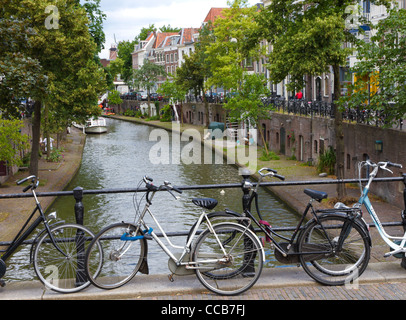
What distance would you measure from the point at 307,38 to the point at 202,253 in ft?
41.4

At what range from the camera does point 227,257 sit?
5.98m

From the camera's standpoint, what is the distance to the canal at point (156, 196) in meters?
17.5

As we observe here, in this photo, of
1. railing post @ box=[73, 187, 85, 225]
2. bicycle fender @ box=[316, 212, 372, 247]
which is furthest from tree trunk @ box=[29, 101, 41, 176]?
bicycle fender @ box=[316, 212, 372, 247]

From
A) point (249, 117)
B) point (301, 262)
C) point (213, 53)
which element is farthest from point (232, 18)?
point (301, 262)

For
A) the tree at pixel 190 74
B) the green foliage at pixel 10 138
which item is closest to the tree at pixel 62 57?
the green foliage at pixel 10 138

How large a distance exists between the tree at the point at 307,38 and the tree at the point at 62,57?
311 inches

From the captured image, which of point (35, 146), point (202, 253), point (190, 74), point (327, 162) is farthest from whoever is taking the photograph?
point (190, 74)

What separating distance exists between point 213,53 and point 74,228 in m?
40.8

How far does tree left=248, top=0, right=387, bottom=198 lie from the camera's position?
17312mm

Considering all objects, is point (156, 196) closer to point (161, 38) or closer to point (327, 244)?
point (327, 244)

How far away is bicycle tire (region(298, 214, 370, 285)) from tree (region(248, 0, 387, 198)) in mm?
11769

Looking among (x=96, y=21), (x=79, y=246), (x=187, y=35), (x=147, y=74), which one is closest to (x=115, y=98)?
(x=147, y=74)

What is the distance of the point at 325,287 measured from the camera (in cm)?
605
